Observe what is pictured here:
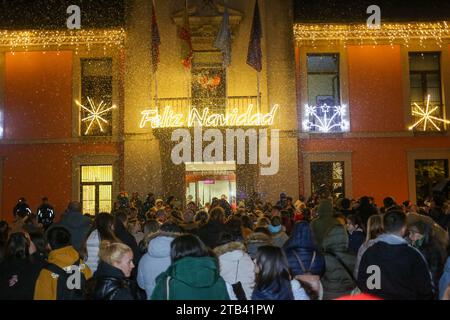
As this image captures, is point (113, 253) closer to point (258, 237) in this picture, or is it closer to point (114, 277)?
point (114, 277)

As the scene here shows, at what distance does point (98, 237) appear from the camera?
6.59 meters

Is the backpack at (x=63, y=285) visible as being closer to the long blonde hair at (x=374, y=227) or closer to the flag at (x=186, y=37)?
the long blonde hair at (x=374, y=227)

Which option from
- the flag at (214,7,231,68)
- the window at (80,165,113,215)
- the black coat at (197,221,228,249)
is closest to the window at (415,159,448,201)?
the flag at (214,7,231,68)

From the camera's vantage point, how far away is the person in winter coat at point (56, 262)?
4.95 m

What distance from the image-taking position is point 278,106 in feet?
58.3

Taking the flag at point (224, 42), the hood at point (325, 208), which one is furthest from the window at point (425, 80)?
the hood at point (325, 208)

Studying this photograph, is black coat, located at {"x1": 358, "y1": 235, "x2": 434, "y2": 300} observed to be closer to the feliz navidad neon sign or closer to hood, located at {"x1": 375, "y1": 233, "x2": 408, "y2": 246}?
hood, located at {"x1": 375, "y1": 233, "x2": 408, "y2": 246}

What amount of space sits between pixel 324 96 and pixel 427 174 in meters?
4.70

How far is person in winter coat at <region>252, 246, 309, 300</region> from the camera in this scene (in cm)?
427

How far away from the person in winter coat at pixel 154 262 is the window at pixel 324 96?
13.4 metres

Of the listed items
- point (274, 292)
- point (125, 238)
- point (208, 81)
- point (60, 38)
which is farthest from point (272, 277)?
point (60, 38)

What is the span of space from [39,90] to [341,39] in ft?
36.6

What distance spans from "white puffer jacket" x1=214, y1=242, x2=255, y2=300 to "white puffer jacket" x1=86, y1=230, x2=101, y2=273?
1934 millimetres

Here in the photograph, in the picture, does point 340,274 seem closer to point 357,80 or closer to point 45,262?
point 45,262
